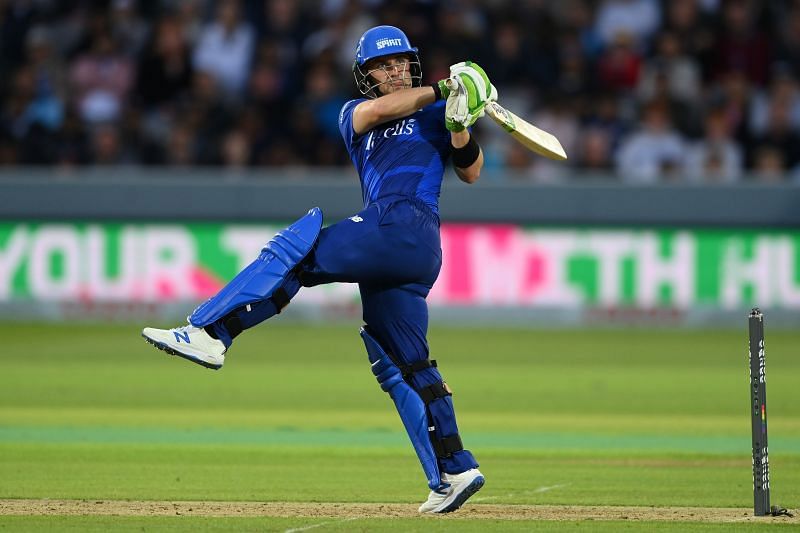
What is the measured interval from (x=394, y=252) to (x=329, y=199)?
36.3 feet

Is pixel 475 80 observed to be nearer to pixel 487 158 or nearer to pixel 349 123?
pixel 349 123

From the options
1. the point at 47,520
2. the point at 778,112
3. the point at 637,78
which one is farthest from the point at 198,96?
the point at 47,520

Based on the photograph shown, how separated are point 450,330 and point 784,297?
3.78 m

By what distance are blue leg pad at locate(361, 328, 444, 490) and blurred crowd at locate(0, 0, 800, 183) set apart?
10.7 m

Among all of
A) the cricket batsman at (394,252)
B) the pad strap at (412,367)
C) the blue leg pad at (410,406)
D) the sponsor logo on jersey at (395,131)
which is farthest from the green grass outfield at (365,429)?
the sponsor logo on jersey at (395,131)

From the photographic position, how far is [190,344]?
6066 mm

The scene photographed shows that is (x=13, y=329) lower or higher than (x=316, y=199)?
lower

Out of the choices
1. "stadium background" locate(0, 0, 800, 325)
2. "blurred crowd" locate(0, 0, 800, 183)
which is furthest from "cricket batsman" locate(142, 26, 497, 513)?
"blurred crowd" locate(0, 0, 800, 183)

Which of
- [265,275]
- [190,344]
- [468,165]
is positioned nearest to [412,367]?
[265,275]

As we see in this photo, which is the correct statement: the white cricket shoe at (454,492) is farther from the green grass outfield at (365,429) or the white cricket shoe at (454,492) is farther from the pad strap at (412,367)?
the pad strap at (412,367)

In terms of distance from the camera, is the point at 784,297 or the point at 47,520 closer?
the point at 47,520

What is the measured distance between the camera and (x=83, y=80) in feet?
62.1

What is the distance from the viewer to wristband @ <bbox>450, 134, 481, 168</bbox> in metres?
6.57

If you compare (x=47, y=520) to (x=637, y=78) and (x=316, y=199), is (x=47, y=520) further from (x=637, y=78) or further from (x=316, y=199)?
(x=637, y=78)
